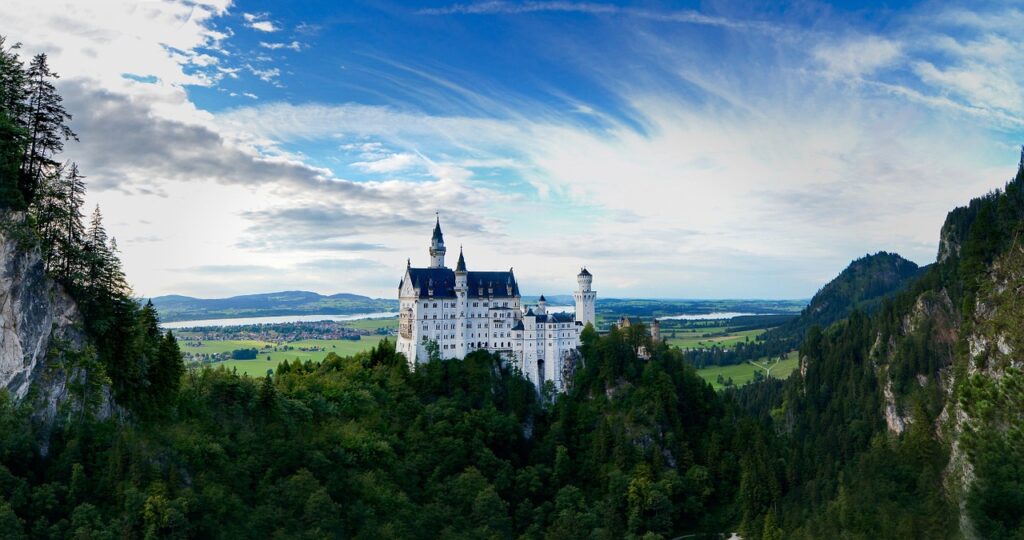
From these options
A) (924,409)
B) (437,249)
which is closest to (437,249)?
(437,249)

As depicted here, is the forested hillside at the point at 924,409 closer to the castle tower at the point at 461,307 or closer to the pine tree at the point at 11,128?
the castle tower at the point at 461,307

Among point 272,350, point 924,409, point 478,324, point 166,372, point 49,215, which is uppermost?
point 49,215

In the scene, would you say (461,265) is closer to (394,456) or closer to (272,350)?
(394,456)

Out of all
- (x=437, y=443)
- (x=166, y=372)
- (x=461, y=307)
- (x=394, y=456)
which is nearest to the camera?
(x=166, y=372)

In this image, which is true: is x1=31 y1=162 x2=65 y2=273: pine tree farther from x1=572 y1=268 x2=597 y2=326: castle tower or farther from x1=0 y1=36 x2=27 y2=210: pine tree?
x1=572 y1=268 x2=597 y2=326: castle tower

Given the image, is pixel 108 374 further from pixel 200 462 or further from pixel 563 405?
pixel 563 405

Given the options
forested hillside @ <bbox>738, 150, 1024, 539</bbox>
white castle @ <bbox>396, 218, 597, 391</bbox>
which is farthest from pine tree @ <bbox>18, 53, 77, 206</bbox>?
forested hillside @ <bbox>738, 150, 1024, 539</bbox>

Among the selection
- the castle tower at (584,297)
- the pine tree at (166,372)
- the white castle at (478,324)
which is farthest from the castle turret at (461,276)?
the pine tree at (166,372)

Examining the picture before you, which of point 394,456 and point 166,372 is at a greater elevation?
point 166,372
